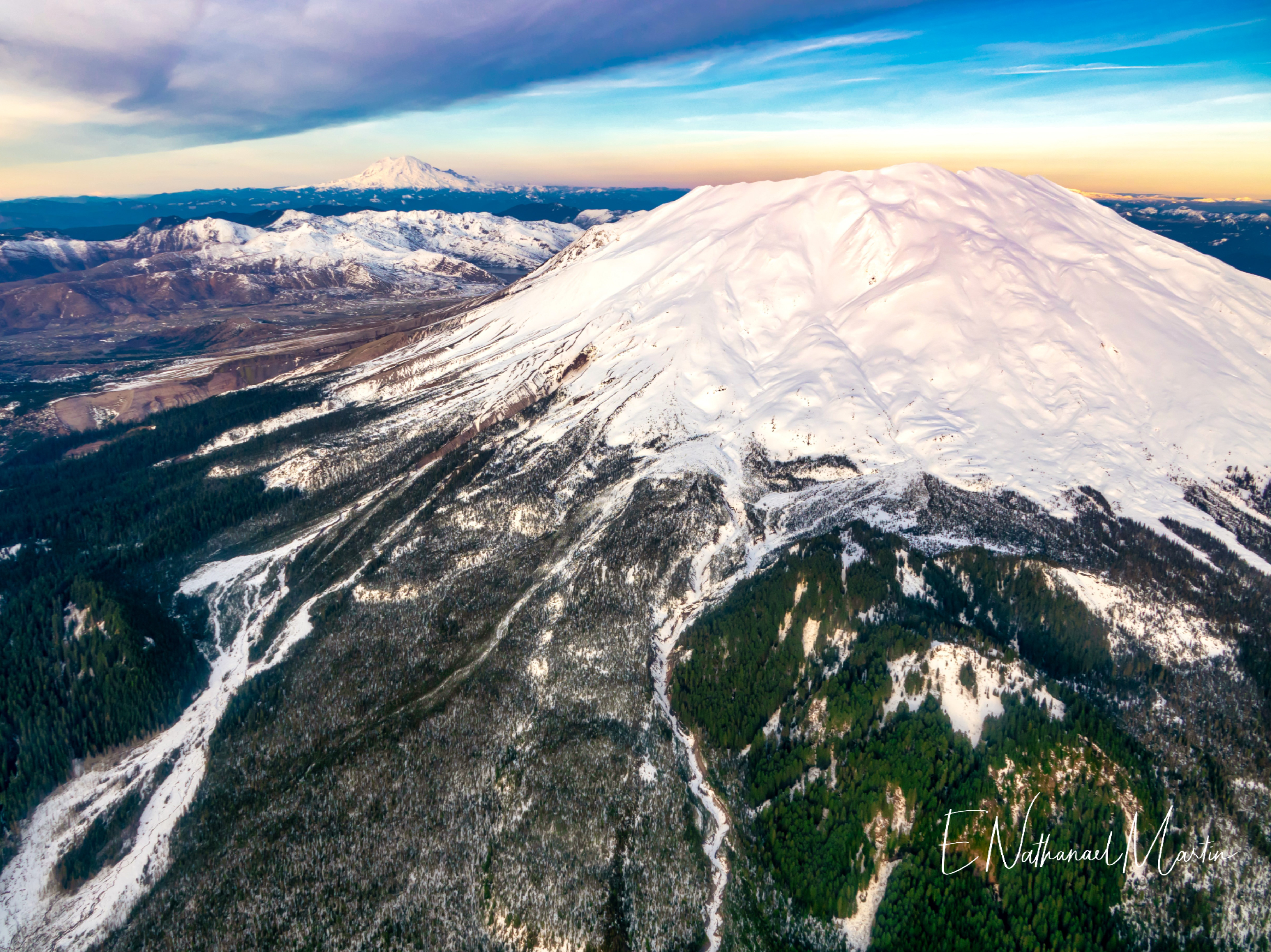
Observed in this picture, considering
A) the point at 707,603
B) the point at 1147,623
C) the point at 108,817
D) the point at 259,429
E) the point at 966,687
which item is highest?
the point at 966,687

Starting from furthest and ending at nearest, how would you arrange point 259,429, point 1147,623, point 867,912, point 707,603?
point 259,429
point 707,603
point 1147,623
point 867,912

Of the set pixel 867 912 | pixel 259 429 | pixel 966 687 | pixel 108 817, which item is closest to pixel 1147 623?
pixel 966 687

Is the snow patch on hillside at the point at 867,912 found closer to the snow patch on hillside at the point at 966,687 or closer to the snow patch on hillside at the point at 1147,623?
the snow patch on hillside at the point at 966,687

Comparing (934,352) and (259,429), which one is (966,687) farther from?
(259,429)

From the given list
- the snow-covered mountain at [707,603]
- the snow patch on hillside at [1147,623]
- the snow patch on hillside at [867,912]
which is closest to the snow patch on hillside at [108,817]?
the snow-covered mountain at [707,603]

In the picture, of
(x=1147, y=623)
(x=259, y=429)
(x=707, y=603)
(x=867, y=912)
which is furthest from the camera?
(x=259, y=429)

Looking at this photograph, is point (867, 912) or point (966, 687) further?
point (966, 687)

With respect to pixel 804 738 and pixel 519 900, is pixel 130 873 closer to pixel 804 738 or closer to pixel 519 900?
pixel 519 900

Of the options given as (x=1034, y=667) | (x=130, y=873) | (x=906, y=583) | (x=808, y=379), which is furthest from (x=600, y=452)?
(x=130, y=873)
